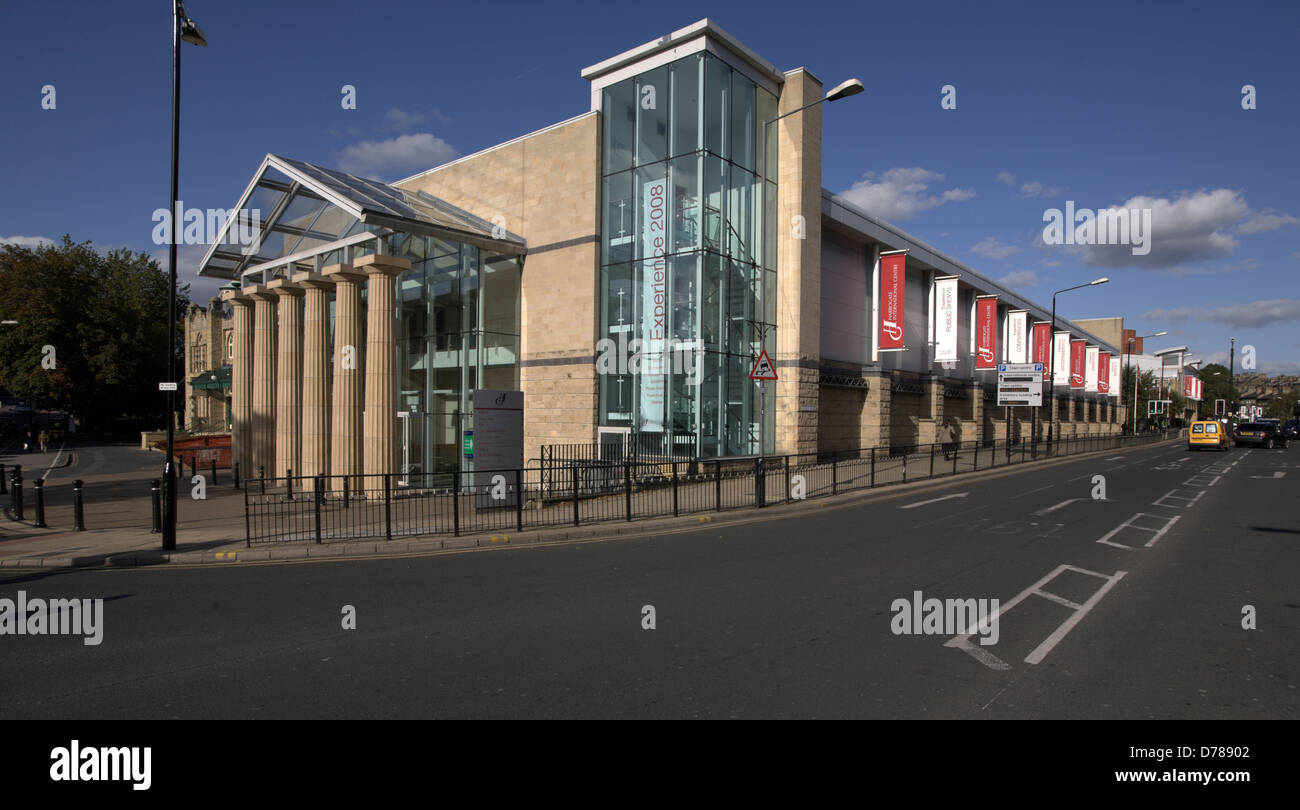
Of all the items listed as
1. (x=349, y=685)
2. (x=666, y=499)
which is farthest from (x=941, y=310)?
(x=349, y=685)

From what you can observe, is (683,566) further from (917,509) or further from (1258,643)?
(917,509)

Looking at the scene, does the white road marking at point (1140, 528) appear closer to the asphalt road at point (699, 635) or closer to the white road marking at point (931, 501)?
the asphalt road at point (699, 635)

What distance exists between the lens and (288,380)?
22.5m

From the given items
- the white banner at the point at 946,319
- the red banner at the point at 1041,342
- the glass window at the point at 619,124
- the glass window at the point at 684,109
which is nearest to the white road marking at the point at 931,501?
the glass window at the point at 684,109

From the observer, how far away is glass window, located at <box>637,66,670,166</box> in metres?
22.0

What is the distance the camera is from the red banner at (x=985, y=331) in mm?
37969

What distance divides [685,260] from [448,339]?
920cm

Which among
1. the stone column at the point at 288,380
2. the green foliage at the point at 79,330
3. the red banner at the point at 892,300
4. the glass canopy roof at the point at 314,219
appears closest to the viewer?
the glass canopy roof at the point at 314,219

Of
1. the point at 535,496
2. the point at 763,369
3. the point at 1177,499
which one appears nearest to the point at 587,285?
the point at 535,496

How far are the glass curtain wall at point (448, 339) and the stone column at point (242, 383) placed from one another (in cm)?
593

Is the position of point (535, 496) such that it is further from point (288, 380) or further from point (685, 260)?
point (288, 380)

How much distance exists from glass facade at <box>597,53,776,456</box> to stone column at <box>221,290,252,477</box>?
1378 cm

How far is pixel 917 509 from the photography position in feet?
51.0

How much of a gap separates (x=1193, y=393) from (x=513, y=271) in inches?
4132
